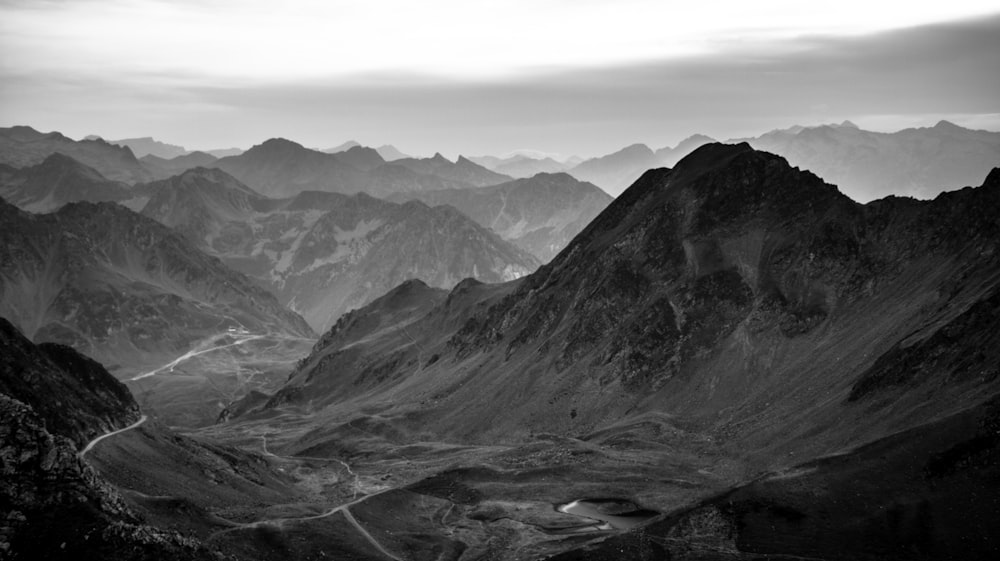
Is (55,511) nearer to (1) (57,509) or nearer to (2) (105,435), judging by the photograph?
(1) (57,509)

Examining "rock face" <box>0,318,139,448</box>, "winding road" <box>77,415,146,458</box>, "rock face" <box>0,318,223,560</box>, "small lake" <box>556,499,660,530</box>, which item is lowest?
"small lake" <box>556,499,660,530</box>

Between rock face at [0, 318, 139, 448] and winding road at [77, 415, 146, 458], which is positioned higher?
rock face at [0, 318, 139, 448]

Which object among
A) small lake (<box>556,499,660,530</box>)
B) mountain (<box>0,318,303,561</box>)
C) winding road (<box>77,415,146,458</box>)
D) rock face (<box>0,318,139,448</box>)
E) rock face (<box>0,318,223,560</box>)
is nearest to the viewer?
rock face (<box>0,318,223,560</box>)

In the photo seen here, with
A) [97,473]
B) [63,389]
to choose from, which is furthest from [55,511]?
[63,389]

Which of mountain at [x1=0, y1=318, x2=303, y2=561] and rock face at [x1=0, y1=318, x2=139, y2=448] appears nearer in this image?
mountain at [x1=0, y1=318, x2=303, y2=561]

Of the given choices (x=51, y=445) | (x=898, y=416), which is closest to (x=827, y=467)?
(x=898, y=416)

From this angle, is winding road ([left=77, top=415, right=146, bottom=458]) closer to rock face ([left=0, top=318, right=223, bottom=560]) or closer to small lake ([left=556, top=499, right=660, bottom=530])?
rock face ([left=0, top=318, right=223, bottom=560])

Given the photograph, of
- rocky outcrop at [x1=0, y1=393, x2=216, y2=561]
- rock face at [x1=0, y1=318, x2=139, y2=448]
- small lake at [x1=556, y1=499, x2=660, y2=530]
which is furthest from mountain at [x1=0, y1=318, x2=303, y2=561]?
small lake at [x1=556, y1=499, x2=660, y2=530]

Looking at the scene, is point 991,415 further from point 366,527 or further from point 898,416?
point 366,527

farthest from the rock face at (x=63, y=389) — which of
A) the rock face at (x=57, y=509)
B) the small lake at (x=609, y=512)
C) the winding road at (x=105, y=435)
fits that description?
the small lake at (x=609, y=512)
